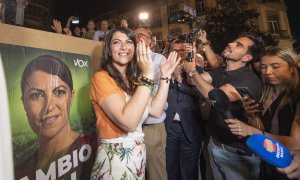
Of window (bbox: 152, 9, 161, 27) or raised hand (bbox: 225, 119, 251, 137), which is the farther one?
window (bbox: 152, 9, 161, 27)

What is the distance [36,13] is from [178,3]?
1352 cm

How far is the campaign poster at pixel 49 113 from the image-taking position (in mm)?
1818

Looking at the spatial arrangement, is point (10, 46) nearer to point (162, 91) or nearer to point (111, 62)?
point (111, 62)

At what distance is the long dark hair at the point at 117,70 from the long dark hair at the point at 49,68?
0.59m

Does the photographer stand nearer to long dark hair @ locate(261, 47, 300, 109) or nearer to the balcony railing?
long dark hair @ locate(261, 47, 300, 109)

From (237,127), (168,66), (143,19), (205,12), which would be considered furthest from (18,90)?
(205,12)

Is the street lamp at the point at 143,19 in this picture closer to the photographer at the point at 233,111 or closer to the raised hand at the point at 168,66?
the photographer at the point at 233,111

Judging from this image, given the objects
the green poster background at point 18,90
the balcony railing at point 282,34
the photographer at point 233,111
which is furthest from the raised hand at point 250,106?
the balcony railing at point 282,34

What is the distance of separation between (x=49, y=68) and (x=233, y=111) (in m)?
1.72

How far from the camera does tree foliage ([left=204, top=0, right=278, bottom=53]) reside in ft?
44.9

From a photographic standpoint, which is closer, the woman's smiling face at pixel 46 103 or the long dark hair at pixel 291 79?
the long dark hair at pixel 291 79


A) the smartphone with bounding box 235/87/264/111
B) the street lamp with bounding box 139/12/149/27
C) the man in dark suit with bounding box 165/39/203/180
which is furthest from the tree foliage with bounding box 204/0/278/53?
the smartphone with bounding box 235/87/264/111

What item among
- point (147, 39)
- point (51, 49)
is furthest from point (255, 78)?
point (51, 49)

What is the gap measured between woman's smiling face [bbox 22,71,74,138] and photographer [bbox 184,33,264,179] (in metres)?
1.36
